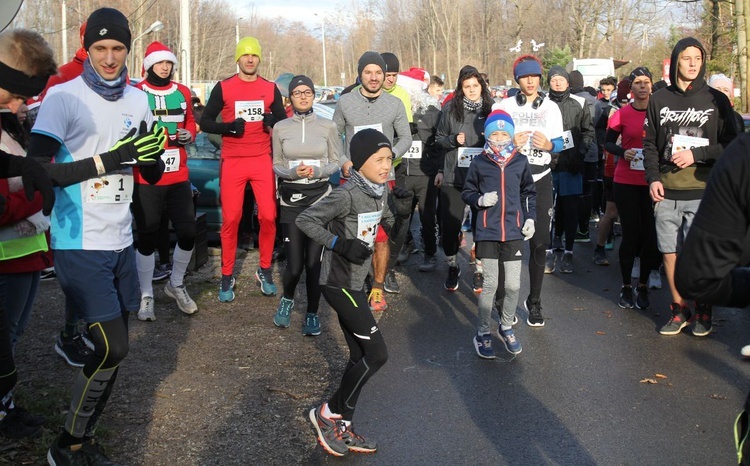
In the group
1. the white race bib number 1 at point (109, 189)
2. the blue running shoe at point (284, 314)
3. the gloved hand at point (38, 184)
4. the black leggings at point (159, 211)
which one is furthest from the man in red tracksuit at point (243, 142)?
the gloved hand at point (38, 184)

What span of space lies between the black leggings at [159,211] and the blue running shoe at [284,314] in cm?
109

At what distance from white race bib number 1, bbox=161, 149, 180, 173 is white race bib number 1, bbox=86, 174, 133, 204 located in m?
2.95

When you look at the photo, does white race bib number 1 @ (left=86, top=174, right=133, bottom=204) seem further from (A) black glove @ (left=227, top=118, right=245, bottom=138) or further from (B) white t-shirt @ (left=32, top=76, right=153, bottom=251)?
(A) black glove @ (left=227, top=118, right=245, bottom=138)

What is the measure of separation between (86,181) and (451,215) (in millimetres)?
4889

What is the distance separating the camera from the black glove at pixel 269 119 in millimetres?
7828

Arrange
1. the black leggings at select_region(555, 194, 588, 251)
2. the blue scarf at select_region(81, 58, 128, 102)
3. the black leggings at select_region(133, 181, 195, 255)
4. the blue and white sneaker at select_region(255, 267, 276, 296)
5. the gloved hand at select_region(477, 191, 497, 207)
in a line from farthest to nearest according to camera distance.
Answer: the black leggings at select_region(555, 194, 588, 251) < the blue and white sneaker at select_region(255, 267, 276, 296) < the black leggings at select_region(133, 181, 195, 255) < the gloved hand at select_region(477, 191, 497, 207) < the blue scarf at select_region(81, 58, 128, 102)

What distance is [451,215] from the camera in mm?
8508

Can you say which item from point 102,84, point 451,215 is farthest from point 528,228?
point 102,84

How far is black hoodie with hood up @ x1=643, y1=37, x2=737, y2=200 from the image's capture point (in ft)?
21.8

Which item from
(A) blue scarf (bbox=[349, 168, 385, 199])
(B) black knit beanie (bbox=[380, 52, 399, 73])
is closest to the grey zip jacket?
(A) blue scarf (bbox=[349, 168, 385, 199])

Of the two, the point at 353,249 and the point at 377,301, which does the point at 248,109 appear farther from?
the point at 353,249

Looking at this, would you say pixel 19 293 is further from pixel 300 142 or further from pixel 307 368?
pixel 300 142

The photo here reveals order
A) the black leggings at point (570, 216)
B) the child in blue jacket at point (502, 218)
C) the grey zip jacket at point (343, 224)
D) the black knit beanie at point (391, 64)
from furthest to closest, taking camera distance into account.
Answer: the black leggings at point (570, 216), the black knit beanie at point (391, 64), the child in blue jacket at point (502, 218), the grey zip jacket at point (343, 224)

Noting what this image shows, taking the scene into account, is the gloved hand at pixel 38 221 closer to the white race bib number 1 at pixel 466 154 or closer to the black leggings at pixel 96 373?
the black leggings at pixel 96 373
